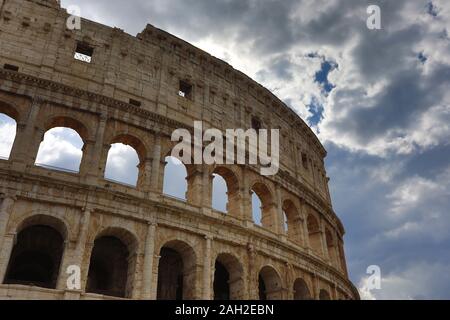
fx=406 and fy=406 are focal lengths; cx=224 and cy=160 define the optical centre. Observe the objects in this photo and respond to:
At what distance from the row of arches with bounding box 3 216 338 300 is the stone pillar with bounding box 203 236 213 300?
12.7 inches

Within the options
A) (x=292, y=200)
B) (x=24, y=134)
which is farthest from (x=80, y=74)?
(x=292, y=200)

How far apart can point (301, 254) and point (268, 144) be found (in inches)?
270

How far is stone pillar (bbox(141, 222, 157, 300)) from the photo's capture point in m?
14.3

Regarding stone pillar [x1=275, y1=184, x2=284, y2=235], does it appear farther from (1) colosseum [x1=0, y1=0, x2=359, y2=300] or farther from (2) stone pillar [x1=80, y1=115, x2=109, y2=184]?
(2) stone pillar [x1=80, y1=115, x2=109, y2=184]

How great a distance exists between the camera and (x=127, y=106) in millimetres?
17859

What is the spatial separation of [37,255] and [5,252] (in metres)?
3.62

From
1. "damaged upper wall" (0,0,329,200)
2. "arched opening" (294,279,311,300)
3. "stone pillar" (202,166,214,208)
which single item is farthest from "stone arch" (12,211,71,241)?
"arched opening" (294,279,311,300)

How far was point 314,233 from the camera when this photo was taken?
79.8 feet

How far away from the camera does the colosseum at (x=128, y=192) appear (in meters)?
14.4

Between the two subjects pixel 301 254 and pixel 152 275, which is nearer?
pixel 152 275

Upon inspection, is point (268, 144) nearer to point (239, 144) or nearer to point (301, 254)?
point (239, 144)

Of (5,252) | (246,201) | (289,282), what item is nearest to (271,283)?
(289,282)

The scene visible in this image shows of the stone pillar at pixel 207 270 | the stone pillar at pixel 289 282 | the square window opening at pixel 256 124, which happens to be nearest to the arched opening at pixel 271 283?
the stone pillar at pixel 289 282
